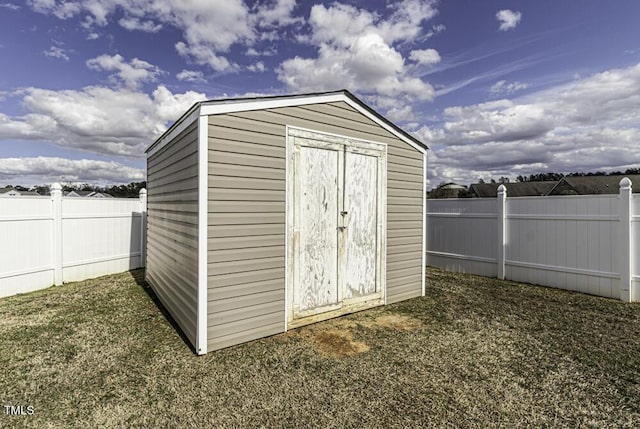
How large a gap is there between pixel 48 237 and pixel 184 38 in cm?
565

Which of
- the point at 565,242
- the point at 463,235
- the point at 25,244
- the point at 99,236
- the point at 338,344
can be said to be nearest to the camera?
the point at 338,344

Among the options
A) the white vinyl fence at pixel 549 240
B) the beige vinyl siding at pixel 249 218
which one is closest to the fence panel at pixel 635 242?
the white vinyl fence at pixel 549 240

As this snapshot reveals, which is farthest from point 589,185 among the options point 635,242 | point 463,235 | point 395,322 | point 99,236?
point 99,236

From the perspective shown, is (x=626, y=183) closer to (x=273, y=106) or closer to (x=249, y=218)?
(x=273, y=106)

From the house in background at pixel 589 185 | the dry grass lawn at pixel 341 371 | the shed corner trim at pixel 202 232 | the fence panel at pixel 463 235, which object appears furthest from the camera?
the house in background at pixel 589 185

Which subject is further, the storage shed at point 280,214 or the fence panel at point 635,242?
the fence panel at point 635,242

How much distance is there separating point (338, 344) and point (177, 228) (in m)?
2.58

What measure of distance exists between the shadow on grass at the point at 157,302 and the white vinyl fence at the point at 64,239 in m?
0.62

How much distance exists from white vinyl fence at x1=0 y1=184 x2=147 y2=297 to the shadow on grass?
62 cm

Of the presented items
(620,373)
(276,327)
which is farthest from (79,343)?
(620,373)

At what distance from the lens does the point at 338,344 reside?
340cm

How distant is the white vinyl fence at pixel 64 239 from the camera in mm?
5176

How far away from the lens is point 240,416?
82.8 inches

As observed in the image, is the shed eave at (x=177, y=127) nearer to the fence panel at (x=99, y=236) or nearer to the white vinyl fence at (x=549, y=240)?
the fence panel at (x=99, y=236)
